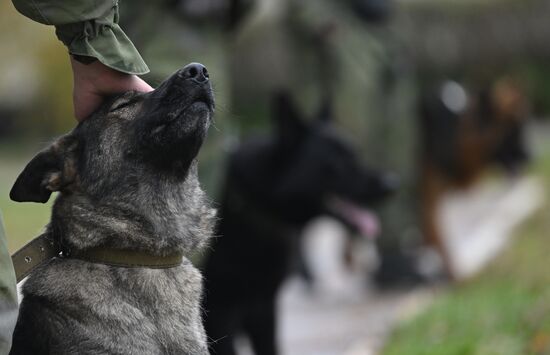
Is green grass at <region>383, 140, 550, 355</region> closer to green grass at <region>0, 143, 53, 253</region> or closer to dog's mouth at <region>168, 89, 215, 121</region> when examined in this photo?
green grass at <region>0, 143, 53, 253</region>

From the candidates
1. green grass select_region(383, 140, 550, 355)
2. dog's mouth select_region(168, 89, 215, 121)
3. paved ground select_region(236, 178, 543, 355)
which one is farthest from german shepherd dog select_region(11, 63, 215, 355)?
paved ground select_region(236, 178, 543, 355)

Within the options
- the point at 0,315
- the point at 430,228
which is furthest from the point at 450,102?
the point at 0,315

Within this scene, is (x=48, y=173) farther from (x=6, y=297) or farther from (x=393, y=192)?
(x=393, y=192)

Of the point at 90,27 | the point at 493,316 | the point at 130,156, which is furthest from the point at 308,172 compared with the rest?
the point at 90,27

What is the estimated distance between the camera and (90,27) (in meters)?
3.25

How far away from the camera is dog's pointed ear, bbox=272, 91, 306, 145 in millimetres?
6309

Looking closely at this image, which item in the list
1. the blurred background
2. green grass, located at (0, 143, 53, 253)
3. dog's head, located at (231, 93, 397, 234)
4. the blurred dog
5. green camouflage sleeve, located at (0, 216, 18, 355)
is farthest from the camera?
the blurred dog

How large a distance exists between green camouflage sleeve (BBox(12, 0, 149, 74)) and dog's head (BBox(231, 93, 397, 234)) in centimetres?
279

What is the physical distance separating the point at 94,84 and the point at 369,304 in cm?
483

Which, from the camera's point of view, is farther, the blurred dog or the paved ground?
the blurred dog

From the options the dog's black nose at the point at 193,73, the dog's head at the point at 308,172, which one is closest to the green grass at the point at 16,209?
the dog's black nose at the point at 193,73

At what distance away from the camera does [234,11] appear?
5633 mm

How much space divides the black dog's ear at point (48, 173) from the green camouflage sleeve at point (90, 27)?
13.3 inches

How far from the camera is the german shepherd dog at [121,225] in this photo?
3.26m
